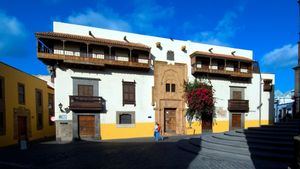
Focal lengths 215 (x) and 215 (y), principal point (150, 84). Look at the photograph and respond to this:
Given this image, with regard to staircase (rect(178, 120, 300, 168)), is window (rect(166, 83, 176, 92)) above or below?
above

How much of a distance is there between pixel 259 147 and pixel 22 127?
63.9ft

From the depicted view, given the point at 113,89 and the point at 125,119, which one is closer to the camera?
the point at 113,89

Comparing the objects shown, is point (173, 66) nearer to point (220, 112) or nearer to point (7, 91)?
point (220, 112)

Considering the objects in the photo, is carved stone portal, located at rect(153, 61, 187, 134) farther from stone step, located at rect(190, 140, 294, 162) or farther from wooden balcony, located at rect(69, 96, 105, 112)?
stone step, located at rect(190, 140, 294, 162)

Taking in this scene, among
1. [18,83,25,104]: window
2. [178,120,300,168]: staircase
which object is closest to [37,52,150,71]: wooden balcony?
[18,83,25,104]: window

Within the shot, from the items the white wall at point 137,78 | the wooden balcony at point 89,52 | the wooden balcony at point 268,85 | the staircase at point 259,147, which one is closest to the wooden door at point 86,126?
the white wall at point 137,78

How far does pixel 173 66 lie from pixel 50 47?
1175 cm

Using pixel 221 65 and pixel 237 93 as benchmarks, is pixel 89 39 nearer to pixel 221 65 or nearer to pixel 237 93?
pixel 221 65

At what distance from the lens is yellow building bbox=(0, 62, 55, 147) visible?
54.7 ft

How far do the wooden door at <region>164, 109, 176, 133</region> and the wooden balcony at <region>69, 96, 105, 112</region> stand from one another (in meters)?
6.78

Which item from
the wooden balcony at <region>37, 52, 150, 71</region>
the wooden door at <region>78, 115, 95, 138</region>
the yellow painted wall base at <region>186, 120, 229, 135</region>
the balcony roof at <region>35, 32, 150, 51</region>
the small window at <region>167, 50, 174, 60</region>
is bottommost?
the yellow painted wall base at <region>186, 120, 229, 135</region>

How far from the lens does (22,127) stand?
64.5 ft

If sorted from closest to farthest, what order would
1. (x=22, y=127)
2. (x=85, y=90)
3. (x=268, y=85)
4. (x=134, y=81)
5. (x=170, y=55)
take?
(x=85, y=90)
(x=22, y=127)
(x=134, y=81)
(x=170, y=55)
(x=268, y=85)

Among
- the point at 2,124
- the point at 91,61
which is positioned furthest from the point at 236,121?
the point at 2,124
